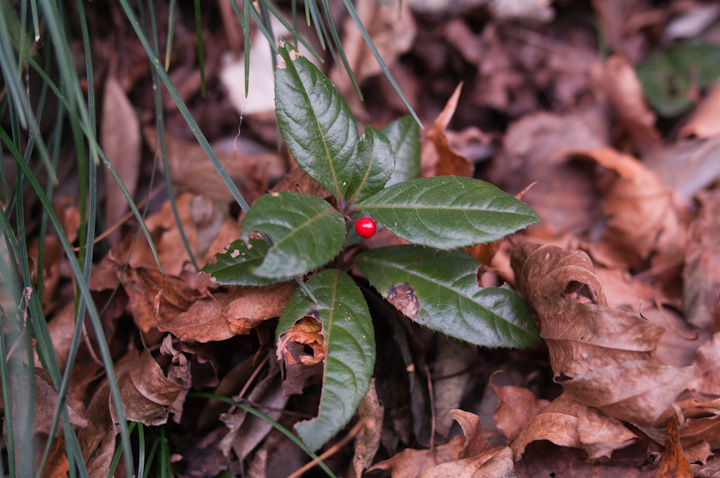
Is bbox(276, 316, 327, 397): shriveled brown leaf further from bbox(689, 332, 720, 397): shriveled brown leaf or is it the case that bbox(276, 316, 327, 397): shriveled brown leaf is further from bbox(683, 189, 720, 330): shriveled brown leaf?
bbox(683, 189, 720, 330): shriveled brown leaf

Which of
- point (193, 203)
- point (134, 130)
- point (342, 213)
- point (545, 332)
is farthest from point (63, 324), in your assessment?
point (545, 332)

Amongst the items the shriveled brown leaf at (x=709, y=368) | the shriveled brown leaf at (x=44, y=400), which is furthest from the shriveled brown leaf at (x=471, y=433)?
the shriveled brown leaf at (x=44, y=400)

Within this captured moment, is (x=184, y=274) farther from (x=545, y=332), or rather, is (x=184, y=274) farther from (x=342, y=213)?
(x=545, y=332)

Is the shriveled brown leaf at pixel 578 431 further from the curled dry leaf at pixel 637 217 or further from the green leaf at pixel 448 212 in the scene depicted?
the curled dry leaf at pixel 637 217

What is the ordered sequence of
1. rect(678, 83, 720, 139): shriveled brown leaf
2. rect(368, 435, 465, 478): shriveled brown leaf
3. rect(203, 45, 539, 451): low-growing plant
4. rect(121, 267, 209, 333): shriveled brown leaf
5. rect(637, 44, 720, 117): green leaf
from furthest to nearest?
1. rect(637, 44, 720, 117): green leaf
2. rect(678, 83, 720, 139): shriveled brown leaf
3. rect(121, 267, 209, 333): shriveled brown leaf
4. rect(368, 435, 465, 478): shriveled brown leaf
5. rect(203, 45, 539, 451): low-growing plant

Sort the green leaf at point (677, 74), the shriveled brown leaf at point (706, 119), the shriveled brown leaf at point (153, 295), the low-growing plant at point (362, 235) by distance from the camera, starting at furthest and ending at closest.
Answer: the green leaf at point (677, 74), the shriveled brown leaf at point (706, 119), the shriveled brown leaf at point (153, 295), the low-growing plant at point (362, 235)

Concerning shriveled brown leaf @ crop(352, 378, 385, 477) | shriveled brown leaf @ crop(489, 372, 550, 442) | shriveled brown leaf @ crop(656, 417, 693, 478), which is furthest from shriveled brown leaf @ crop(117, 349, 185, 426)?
shriveled brown leaf @ crop(656, 417, 693, 478)
